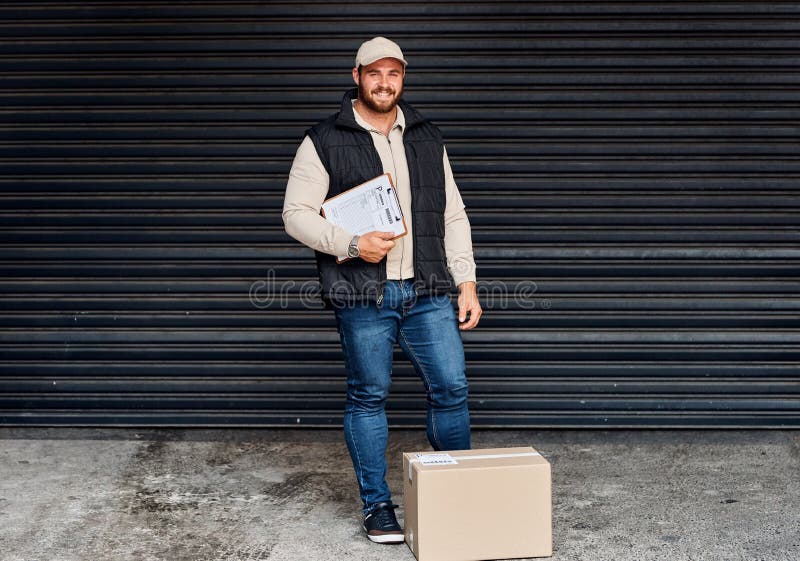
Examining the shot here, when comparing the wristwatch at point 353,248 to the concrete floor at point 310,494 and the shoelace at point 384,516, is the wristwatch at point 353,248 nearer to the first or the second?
the shoelace at point 384,516

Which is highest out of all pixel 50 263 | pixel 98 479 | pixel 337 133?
pixel 337 133

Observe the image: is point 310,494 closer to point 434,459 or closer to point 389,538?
point 389,538

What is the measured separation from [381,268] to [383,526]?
101 cm

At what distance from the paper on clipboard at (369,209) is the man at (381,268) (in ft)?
0.21

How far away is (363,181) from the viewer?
3945mm

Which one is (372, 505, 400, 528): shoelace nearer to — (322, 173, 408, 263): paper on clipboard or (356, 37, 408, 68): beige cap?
(322, 173, 408, 263): paper on clipboard

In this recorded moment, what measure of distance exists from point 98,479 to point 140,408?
73cm

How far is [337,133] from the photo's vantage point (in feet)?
13.0

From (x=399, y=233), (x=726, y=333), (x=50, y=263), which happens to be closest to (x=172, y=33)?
(x=50, y=263)

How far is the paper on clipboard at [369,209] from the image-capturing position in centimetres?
387

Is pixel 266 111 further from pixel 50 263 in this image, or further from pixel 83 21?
pixel 50 263

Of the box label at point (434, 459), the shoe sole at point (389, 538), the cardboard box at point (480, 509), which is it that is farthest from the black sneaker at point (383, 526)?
the box label at point (434, 459)

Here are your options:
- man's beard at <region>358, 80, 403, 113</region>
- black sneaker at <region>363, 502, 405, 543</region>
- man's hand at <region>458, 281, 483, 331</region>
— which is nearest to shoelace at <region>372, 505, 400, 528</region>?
black sneaker at <region>363, 502, 405, 543</region>

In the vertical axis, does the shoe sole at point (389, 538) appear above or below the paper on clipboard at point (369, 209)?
below
